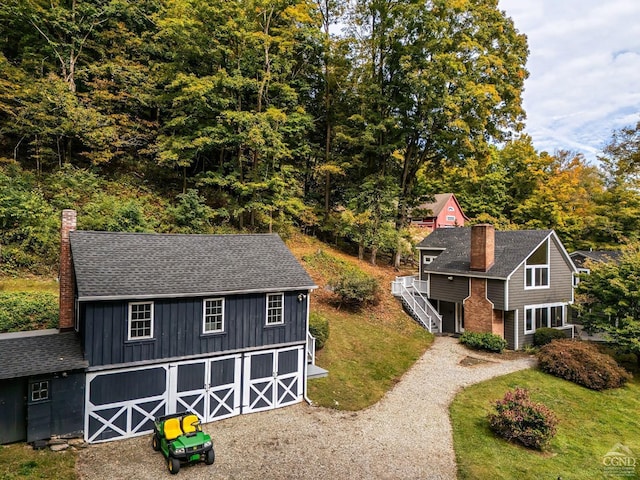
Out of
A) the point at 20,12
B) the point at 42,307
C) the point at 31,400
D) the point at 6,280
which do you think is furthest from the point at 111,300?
the point at 20,12

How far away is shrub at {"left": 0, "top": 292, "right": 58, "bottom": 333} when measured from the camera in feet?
48.0

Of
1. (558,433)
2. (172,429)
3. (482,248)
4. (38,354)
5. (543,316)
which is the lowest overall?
(558,433)

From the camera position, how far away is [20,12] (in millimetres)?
24906

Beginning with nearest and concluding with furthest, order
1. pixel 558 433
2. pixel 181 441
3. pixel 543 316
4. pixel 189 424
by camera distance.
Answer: pixel 181 441 → pixel 189 424 → pixel 558 433 → pixel 543 316

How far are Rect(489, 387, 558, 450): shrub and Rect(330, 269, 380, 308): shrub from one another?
35.9 feet

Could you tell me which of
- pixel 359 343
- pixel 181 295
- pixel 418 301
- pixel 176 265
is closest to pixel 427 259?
pixel 418 301

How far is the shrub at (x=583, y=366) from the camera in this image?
18625 mm

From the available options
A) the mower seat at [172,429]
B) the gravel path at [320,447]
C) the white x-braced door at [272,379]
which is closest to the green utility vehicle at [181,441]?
the mower seat at [172,429]

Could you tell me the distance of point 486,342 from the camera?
22.4 m

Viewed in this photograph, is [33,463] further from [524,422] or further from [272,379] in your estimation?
[524,422]

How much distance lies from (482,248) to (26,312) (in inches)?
948

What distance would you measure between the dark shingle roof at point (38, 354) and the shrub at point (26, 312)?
2346 mm

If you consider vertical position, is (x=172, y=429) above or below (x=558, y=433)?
above

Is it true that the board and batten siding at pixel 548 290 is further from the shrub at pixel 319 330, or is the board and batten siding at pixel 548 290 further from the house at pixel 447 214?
the house at pixel 447 214
